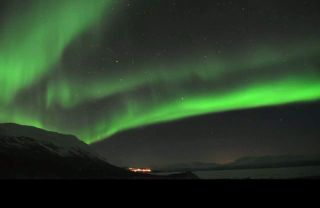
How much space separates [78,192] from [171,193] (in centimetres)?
319

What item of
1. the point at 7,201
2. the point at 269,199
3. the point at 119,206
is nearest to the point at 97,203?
the point at 119,206

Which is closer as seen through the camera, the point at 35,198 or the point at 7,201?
the point at 7,201

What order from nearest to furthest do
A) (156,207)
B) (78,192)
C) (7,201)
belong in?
(156,207) < (7,201) < (78,192)

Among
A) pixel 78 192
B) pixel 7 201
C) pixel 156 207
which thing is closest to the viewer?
pixel 156 207

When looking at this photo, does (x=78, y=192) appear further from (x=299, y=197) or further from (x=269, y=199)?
(x=299, y=197)

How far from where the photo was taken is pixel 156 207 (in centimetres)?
895

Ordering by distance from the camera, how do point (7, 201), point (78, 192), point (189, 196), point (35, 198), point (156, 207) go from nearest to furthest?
point (156, 207), point (7, 201), point (35, 198), point (189, 196), point (78, 192)

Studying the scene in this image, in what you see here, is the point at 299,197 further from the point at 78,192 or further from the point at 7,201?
the point at 7,201

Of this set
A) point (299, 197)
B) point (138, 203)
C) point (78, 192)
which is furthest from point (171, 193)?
point (299, 197)

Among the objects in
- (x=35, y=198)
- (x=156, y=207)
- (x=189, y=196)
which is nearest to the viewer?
(x=156, y=207)

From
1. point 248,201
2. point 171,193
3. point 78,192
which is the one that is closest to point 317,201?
point 248,201

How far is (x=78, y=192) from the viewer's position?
38.5 ft

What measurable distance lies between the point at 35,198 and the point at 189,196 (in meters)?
4.74

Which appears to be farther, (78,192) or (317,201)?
(78,192)
